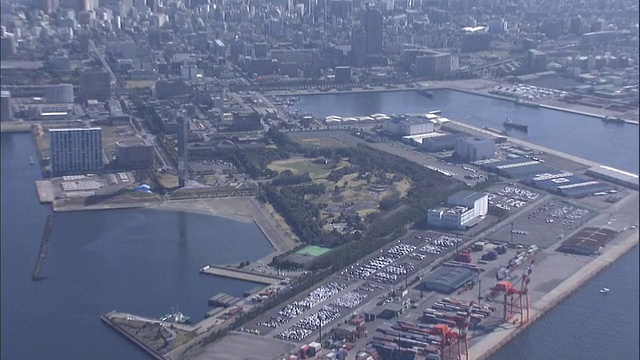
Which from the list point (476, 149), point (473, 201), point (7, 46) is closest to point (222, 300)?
point (473, 201)

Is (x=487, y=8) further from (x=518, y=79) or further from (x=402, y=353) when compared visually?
(x=402, y=353)

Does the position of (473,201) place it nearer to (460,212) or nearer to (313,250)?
(460,212)

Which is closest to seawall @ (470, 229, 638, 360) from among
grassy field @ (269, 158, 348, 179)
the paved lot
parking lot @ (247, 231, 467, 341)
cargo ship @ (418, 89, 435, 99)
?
parking lot @ (247, 231, 467, 341)

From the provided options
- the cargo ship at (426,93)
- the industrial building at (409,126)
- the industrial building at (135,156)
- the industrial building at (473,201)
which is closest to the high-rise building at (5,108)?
the industrial building at (135,156)

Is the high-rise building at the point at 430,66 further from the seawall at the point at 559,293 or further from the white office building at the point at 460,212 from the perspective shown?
the seawall at the point at 559,293

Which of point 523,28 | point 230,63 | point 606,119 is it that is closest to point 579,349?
point 606,119

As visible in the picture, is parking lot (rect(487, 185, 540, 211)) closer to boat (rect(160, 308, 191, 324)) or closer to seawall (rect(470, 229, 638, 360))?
seawall (rect(470, 229, 638, 360))
